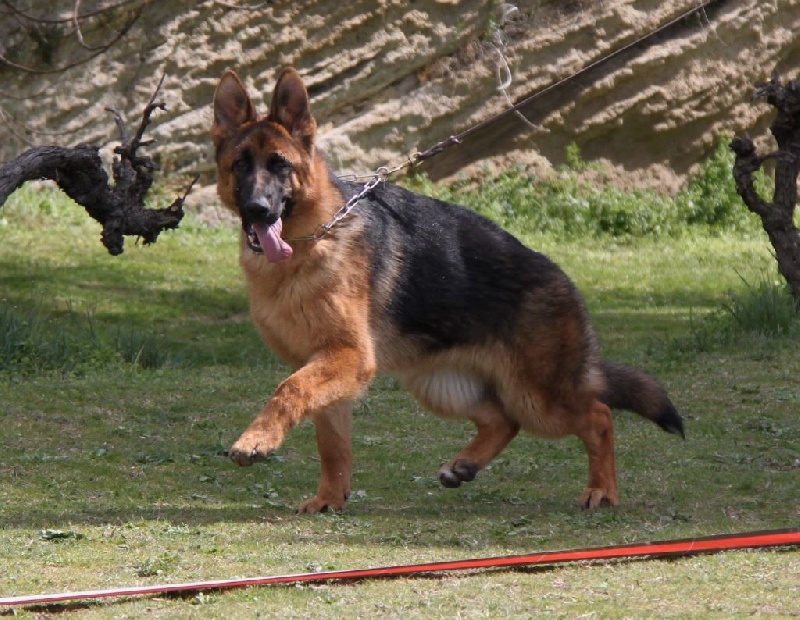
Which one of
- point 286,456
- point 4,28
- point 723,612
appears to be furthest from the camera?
point 4,28

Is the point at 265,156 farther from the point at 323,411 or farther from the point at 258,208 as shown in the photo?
the point at 323,411

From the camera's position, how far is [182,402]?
9172mm

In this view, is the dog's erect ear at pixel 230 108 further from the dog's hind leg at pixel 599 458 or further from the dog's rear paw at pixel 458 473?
the dog's hind leg at pixel 599 458

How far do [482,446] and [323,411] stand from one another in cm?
104

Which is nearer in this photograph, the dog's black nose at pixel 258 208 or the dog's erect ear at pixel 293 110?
the dog's black nose at pixel 258 208

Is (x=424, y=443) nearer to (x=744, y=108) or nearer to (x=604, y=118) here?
(x=604, y=118)

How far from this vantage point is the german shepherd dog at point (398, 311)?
21.4 feet

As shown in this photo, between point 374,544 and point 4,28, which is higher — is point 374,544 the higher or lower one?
the lower one

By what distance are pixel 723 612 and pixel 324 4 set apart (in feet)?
43.2

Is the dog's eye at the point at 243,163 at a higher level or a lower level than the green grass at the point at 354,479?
higher

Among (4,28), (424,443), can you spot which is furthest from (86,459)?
(4,28)

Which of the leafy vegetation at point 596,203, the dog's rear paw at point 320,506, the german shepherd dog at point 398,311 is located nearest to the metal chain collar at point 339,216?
the german shepherd dog at point 398,311

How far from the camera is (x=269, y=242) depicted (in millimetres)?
6461

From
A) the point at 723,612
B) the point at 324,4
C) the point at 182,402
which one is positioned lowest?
the point at 182,402
